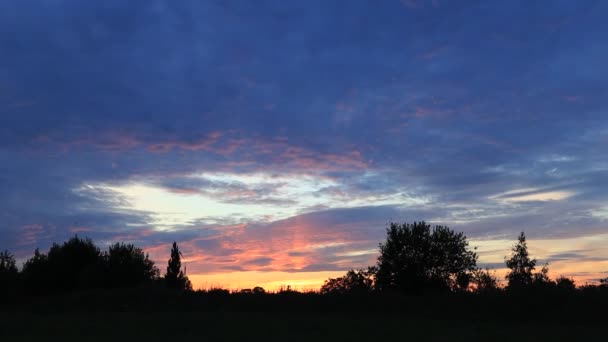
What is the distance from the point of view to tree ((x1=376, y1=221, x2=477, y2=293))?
77375mm

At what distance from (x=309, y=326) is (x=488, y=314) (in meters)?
16.1

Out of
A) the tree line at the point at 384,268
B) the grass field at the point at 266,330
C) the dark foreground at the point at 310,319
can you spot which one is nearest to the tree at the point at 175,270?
the tree line at the point at 384,268

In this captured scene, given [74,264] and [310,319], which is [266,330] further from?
[74,264]

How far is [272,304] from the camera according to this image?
46.7m

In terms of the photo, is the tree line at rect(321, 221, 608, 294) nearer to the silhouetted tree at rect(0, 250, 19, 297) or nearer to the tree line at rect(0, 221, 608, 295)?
the tree line at rect(0, 221, 608, 295)

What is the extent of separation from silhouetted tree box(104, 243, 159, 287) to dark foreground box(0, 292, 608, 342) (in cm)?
1229

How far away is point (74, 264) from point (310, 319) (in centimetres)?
4406

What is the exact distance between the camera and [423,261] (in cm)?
7819

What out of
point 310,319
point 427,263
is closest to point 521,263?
point 427,263

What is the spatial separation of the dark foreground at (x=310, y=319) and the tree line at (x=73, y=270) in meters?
10.8

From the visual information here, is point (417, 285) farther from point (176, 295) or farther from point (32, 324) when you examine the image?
point (32, 324)

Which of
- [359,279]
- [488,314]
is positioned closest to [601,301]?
[488,314]

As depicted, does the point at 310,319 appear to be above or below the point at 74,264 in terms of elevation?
below

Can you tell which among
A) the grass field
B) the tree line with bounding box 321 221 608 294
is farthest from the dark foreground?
the tree line with bounding box 321 221 608 294
